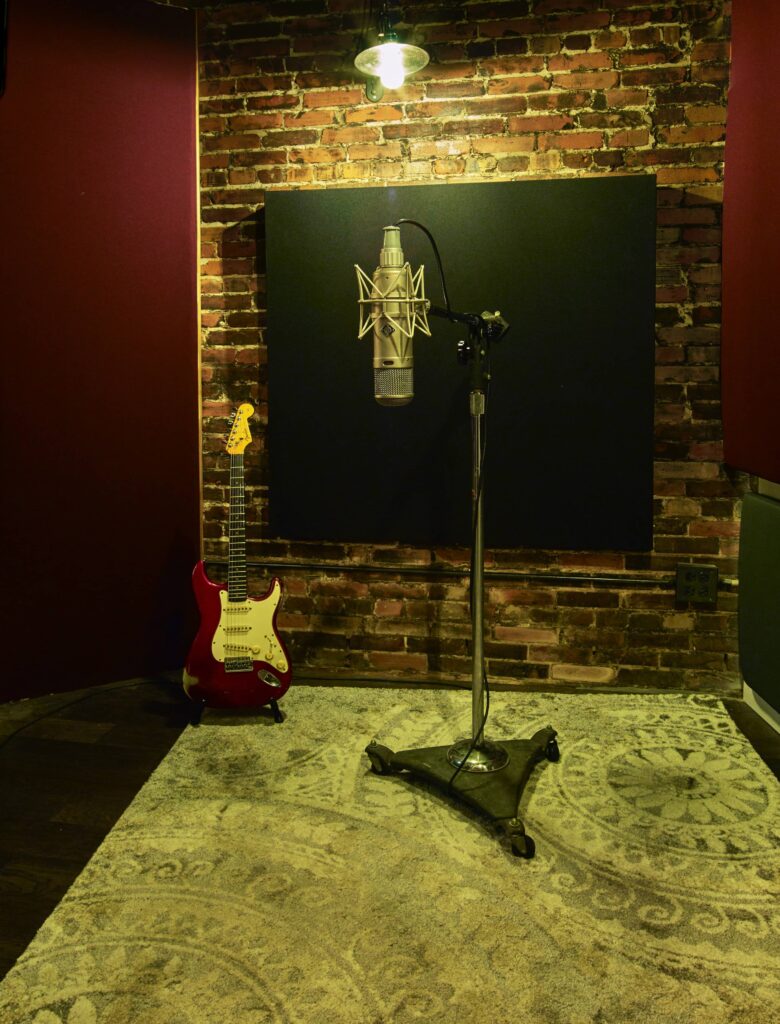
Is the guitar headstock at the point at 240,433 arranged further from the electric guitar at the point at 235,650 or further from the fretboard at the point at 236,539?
the electric guitar at the point at 235,650

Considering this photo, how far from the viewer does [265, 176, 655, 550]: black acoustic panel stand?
296 cm

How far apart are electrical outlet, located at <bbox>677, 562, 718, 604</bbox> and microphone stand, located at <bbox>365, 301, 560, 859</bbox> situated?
31.3 inches

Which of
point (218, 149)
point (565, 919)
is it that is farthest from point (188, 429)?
point (565, 919)

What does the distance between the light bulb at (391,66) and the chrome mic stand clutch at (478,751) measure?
0.76m

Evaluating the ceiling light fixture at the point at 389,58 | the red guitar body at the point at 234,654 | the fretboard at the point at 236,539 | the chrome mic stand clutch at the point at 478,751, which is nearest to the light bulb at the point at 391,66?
the ceiling light fixture at the point at 389,58

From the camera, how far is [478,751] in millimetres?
2445

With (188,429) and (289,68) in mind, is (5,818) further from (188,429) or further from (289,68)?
(289,68)

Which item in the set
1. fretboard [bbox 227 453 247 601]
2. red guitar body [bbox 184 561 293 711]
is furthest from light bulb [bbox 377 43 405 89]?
red guitar body [bbox 184 561 293 711]

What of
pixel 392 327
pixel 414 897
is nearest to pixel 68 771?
pixel 414 897

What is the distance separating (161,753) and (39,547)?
0.88m

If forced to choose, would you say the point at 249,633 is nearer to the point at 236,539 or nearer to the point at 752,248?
the point at 236,539

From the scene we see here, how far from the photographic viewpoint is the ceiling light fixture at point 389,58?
2762 mm

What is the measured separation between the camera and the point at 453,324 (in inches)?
119

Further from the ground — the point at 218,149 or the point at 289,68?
the point at 289,68
